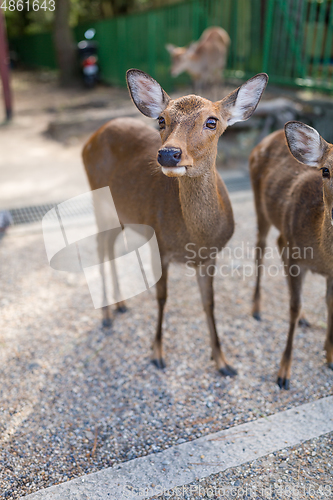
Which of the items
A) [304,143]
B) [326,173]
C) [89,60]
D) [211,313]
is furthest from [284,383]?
[89,60]

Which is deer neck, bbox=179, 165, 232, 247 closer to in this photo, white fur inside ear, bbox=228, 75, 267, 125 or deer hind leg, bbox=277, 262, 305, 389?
white fur inside ear, bbox=228, 75, 267, 125

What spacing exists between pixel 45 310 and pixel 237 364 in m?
1.66

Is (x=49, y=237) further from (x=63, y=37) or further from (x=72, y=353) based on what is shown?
(x=63, y=37)

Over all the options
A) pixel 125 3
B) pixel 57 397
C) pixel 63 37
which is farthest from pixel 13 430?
pixel 125 3

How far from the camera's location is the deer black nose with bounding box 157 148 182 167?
1834 mm

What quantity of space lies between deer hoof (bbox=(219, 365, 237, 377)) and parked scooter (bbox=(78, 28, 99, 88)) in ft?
49.8

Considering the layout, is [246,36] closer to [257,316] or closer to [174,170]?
[257,316]

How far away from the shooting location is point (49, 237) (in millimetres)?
4574

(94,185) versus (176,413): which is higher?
(94,185)

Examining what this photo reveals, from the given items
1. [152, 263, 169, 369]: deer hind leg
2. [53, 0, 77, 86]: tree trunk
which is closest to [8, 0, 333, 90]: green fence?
[53, 0, 77, 86]: tree trunk

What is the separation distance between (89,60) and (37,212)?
12.9 m

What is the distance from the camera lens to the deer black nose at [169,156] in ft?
6.02

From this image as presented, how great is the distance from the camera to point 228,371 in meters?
2.77

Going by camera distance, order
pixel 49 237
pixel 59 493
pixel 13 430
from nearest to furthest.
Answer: pixel 59 493 < pixel 13 430 < pixel 49 237
